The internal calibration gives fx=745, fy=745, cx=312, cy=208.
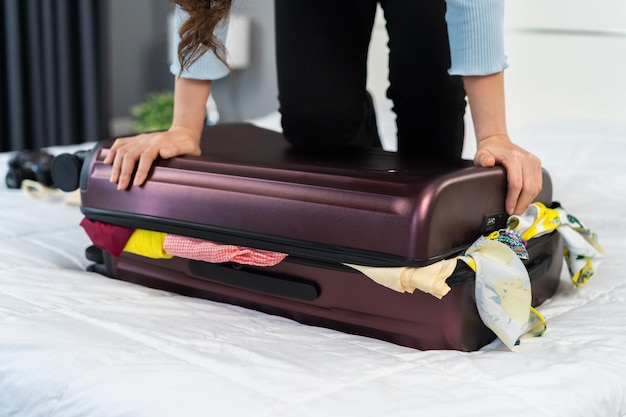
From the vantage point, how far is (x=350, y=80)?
141cm

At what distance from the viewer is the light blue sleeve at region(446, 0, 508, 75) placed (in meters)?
1.01

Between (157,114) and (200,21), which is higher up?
(200,21)

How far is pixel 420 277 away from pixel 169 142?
19.3 inches

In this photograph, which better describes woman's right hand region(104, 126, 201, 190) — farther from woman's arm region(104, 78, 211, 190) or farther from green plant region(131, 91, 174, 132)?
green plant region(131, 91, 174, 132)

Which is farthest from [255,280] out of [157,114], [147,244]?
[157,114]

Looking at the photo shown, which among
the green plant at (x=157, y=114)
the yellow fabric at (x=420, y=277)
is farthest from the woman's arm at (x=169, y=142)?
the green plant at (x=157, y=114)

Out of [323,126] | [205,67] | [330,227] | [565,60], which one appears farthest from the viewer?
[565,60]

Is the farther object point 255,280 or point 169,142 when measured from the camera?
point 169,142

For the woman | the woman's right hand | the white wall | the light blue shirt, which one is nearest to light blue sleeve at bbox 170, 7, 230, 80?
the woman

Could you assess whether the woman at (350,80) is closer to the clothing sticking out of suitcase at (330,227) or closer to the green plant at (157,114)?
the clothing sticking out of suitcase at (330,227)

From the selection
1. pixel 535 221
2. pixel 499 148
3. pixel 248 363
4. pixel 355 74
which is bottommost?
pixel 248 363

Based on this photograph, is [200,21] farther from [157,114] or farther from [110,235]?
[157,114]

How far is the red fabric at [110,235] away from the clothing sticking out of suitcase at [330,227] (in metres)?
0.01

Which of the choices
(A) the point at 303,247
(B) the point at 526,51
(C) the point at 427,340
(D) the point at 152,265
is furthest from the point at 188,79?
(B) the point at 526,51
